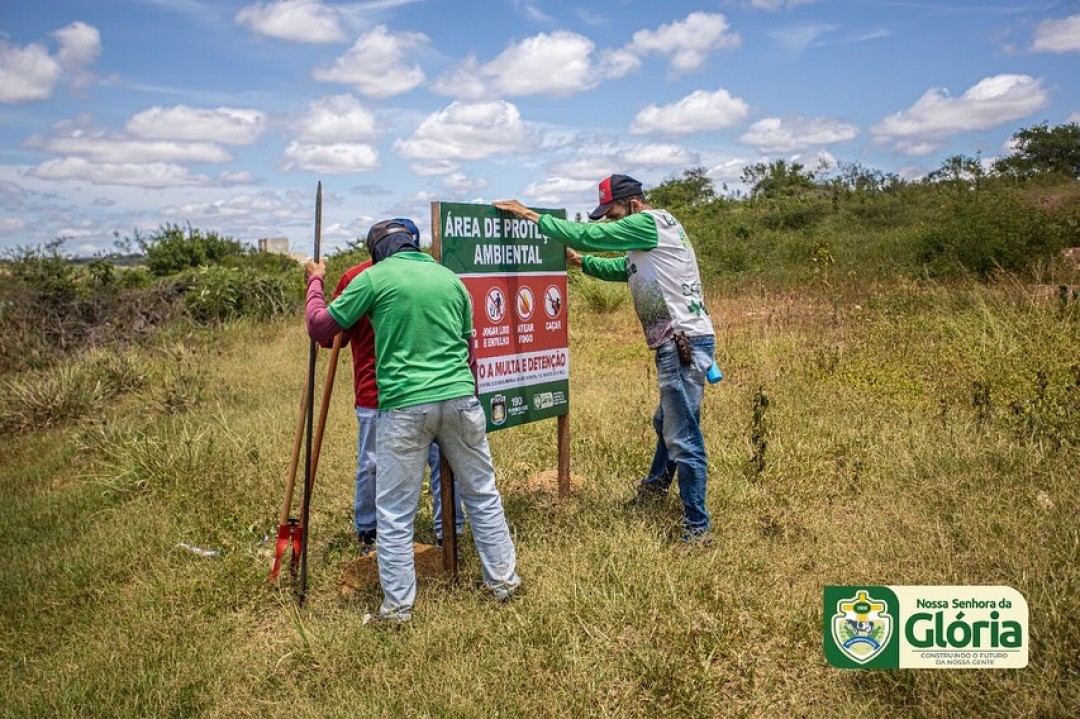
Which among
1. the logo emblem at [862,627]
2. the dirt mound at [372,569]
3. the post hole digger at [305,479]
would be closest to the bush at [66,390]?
the post hole digger at [305,479]

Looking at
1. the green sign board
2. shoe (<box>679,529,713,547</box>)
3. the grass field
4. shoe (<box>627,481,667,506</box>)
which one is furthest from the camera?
Answer: shoe (<box>627,481,667,506</box>)

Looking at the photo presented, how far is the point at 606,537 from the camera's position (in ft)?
14.9

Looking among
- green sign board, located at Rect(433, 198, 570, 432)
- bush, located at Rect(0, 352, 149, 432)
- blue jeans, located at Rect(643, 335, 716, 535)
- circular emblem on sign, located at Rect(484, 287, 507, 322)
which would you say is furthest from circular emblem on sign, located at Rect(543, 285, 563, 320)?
bush, located at Rect(0, 352, 149, 432)

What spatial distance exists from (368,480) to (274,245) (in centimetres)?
2222

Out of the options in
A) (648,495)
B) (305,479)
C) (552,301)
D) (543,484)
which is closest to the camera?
(305,479)

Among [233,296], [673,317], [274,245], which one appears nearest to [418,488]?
[673,317]

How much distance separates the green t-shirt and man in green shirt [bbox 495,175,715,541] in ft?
3.03

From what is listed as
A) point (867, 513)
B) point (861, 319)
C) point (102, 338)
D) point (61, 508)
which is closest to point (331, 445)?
point (61, 508)

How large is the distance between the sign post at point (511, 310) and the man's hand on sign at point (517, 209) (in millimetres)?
56

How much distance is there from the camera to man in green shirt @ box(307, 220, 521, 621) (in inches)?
157

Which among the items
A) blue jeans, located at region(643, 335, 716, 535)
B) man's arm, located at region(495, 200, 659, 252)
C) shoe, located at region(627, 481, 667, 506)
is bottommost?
shoe, located at region(627, 481, 667, 506)

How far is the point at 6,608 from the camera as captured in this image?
4.71 meters

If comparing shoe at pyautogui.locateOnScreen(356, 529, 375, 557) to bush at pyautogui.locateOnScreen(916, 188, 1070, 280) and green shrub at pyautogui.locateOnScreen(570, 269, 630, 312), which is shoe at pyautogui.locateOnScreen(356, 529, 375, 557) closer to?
green shrub at pyautogui.locateOnScreen(570, 269, 630, 312)

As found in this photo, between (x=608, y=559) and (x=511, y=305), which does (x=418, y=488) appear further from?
(x=511, y=305)
